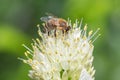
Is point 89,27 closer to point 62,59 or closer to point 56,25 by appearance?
point 56,25

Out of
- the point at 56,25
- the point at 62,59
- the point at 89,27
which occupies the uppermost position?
the point at 89,27

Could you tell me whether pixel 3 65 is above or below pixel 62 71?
above

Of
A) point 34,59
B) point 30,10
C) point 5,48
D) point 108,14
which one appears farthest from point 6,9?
point 34,59

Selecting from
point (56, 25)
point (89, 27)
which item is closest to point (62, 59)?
point (56, 25)

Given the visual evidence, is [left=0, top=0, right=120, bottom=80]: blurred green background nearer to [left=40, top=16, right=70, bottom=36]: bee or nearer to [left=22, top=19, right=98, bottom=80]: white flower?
[left=40, top=16, right=70, bottom=36]: bee

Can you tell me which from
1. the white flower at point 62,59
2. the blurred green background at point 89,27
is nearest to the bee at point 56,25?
the white flower at point 62,59

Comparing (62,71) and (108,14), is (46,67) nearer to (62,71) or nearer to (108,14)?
(62,71)

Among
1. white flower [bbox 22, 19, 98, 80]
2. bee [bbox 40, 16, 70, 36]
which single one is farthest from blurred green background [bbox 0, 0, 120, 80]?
white flower [bbox 22, 19, 98, 80]
